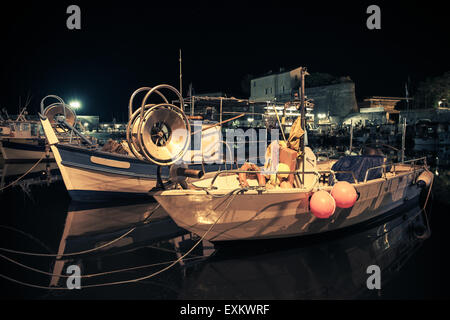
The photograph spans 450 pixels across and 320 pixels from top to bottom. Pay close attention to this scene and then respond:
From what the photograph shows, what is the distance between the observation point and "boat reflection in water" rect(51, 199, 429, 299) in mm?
4320

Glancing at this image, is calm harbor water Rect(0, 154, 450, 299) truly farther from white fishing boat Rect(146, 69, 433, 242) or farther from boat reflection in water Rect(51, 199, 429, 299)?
white fishing boat Rect(146, 69, 433, 242)

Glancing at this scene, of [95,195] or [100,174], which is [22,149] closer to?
[95,195]

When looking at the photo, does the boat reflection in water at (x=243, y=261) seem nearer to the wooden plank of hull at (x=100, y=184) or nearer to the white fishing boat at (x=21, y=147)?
the wooden plank of hull at (x=100, y=184)

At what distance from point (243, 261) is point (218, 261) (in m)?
0.46

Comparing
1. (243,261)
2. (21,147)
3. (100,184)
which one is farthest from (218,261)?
(21,147)

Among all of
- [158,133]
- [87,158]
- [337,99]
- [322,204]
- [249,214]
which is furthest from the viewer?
[337,99]

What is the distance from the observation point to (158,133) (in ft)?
15.6

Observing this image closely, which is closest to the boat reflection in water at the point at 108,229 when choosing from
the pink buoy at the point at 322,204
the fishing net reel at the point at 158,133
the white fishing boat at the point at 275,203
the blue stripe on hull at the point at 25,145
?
the white fishing boat at the point at 275,203

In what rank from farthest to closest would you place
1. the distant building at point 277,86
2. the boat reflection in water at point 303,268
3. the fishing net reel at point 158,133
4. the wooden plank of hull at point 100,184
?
the distant building at point 277,86
the wooden plank of hull at point 100,184
the fishing net reel at point 158,133
the boat reflection in water at point 303,268

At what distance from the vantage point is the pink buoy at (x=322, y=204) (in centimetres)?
488

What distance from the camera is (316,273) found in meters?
4.82

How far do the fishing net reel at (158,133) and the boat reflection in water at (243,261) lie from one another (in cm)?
198

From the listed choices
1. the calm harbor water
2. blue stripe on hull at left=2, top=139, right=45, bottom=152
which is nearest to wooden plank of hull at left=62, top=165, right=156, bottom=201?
the calm harbor water

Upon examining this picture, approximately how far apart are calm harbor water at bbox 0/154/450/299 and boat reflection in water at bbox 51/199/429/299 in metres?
0.02
